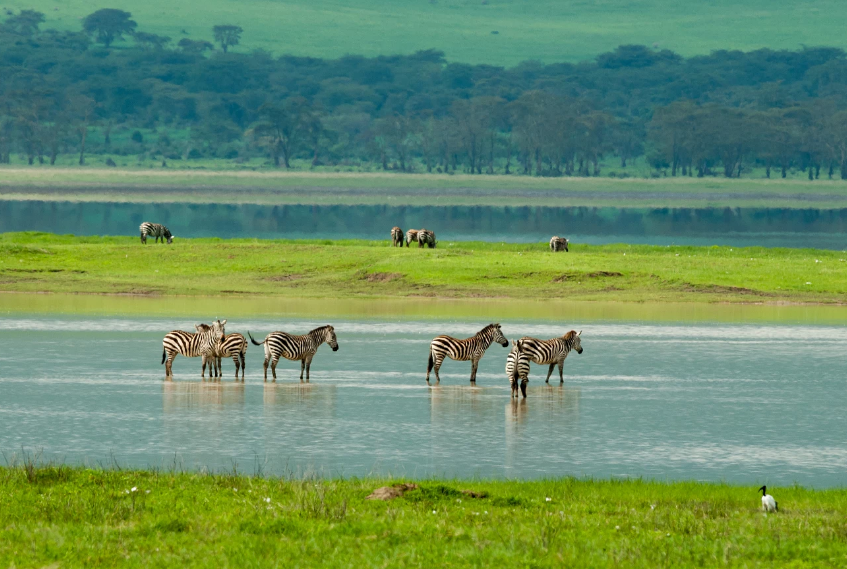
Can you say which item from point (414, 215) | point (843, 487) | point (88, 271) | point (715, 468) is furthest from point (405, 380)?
point (414, 215)

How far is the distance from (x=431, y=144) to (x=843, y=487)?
159199mm

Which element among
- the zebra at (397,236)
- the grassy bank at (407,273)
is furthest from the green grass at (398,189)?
the grassy bank at (407,273)

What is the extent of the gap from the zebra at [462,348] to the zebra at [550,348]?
0.84 meters

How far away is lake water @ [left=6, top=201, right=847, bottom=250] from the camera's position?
83.7 metres

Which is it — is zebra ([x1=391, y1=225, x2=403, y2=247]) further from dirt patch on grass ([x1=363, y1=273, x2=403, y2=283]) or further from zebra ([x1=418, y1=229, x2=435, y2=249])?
dirt patch on grass ([x1=363, y1=273, x2=403, y2=283])

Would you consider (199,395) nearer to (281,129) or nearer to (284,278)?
(284,278)

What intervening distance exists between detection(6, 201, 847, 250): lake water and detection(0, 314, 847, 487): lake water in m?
49.7

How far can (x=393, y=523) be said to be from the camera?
1186 centimetres

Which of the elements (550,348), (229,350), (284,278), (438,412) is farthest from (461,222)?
(438,412)

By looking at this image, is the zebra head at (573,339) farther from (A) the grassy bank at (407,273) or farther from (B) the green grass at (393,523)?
(A) the grassy bank at (407,273)

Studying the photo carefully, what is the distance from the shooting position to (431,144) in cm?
17325

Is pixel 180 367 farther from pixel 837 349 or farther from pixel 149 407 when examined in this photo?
pixel 837 349

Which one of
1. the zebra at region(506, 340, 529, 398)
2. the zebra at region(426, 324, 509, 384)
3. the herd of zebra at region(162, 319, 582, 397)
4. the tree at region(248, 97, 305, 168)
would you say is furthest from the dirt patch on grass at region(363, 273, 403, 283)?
the tree at region(248, 97, 305, 168)

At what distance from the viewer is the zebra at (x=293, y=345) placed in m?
23.7
